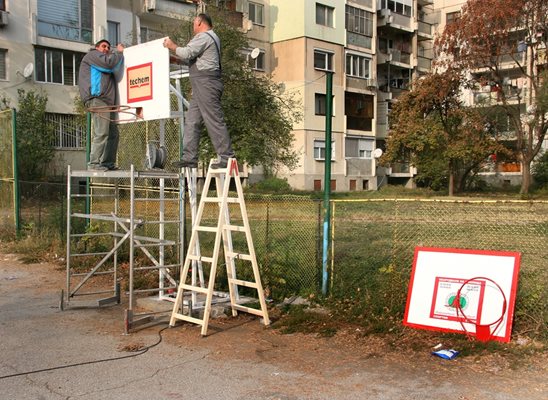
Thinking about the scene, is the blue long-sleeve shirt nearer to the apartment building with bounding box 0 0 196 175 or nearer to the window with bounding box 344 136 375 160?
the apartment building with bounding box 0 0 196 175

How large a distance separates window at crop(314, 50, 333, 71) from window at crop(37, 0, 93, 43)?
17922 mm

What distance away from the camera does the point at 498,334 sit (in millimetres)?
6094

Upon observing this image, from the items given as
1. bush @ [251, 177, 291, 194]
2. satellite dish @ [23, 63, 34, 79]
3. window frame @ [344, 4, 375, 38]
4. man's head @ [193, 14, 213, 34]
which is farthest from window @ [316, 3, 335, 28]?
man's head @ [193, 14, 213, 34]

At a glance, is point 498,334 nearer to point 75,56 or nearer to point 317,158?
point 75,56

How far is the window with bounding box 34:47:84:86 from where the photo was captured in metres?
30.8

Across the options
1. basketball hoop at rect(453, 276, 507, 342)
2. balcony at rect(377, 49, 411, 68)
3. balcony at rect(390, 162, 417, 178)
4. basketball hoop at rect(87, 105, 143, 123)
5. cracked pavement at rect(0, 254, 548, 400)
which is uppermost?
balcony at rect(377, 49, 411, 68)

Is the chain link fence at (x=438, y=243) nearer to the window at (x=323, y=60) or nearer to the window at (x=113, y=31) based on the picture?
the window at (x=113, y=31)

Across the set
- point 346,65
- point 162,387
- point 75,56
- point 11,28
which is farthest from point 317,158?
point 162,387

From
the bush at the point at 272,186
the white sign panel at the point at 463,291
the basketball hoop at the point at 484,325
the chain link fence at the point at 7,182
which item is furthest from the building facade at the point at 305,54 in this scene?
the basketball hoop at the point at 484,325

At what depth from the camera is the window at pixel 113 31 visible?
33719 mm

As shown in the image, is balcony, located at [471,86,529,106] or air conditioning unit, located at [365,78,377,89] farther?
air conditioning unit, located at [365,78,377,89]

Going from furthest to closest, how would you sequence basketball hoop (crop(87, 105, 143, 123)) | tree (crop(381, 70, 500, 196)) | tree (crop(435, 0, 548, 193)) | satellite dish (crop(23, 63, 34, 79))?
tree (crop(381, 70, 500, 196)), tree (crop(435, 0, 548, 193)), satellite dish (crop(23, 63, 34, 79)), basketball hoop (crop(87, 105, 143, 123))

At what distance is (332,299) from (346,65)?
4105cm

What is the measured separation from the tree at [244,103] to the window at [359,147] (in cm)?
1531
